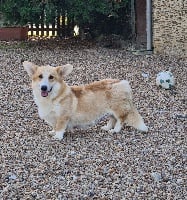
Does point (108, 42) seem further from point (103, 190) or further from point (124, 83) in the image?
point (103, 190)

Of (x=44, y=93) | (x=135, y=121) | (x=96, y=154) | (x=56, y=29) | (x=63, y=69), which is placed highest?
(x=63, y=69)

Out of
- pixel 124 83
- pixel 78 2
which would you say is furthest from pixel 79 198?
pixel 78 2

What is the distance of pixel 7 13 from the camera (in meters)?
13.6

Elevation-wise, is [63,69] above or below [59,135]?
above

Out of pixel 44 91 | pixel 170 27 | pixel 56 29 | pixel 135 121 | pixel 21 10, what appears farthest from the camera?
pixel 56 29

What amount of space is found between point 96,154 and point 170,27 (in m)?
7.63

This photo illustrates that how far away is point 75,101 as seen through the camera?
646 cm

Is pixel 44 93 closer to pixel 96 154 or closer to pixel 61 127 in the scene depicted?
pixel 61 127

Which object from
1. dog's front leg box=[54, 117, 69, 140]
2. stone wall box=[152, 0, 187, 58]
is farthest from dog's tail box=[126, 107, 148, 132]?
stone wall box=[152, 0, 187, 58]

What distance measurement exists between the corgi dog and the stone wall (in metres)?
6.20

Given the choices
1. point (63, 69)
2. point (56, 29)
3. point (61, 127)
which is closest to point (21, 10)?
point (56, 29)

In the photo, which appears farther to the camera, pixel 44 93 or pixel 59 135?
pixel 59 135

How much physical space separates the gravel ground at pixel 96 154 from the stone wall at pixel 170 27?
2871mm

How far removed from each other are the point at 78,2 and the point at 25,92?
16.1 feet
